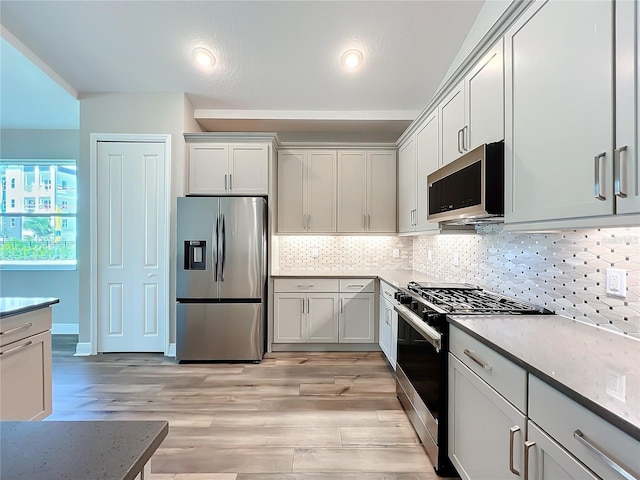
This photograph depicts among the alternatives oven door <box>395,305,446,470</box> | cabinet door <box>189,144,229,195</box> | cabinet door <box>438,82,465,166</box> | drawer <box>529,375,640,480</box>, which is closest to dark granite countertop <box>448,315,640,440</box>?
drawer <box>529,375,640,480</box>

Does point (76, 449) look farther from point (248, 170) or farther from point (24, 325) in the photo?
point (248, 170)

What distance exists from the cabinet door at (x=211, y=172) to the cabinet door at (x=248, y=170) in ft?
0.22

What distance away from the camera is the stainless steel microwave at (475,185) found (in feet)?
5.83

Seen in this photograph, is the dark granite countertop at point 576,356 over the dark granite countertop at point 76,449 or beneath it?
beneath

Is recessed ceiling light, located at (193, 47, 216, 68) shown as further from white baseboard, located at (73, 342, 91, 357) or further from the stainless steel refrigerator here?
white baseboard, located at (73, 342, 91, 357)

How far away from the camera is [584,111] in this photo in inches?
48.4

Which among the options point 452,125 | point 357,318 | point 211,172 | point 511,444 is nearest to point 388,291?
point 357,318

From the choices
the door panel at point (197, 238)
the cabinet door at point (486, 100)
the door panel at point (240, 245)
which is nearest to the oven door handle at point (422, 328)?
the cabinet door at point (486, 100)

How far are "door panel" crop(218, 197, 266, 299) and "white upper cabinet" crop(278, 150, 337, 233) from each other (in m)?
0.63

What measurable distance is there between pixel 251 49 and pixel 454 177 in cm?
228

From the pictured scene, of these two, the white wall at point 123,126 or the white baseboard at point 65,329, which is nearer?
the white wall at point 123,126

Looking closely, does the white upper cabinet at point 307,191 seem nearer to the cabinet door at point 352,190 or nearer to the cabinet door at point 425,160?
the cabinet door at point 352,190

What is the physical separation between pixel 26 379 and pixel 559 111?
3160 millimetres

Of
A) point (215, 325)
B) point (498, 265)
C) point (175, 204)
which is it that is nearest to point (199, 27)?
point (175, 204)
